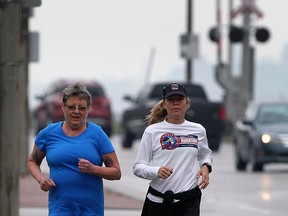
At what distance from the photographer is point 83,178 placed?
9.82 meters

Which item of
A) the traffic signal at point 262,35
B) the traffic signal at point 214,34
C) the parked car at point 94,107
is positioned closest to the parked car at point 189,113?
the parked car at point 94,107

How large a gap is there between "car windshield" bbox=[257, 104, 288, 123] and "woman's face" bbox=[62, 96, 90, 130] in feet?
59.4

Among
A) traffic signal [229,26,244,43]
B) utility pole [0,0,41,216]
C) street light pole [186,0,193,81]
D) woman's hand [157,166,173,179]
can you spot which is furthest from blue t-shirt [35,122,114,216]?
traffic signal [229,26,244,43]

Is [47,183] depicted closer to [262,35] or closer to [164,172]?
[164,172]

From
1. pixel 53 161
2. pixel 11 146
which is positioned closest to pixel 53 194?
pixel 53 161

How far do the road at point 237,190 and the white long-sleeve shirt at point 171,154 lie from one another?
23.0ft

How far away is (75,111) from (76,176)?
0.44m

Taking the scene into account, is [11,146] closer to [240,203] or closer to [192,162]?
[192,162]

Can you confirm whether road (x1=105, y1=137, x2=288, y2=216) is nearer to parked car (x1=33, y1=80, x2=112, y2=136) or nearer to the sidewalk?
the sidewalk

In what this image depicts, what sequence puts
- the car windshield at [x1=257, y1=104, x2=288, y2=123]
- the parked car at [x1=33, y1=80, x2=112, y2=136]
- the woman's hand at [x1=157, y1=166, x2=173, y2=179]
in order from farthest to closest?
the parked car at [x1=33, y1=80, x2=112, y2=136], the car windshield at [x1=257, y1=104, x2=288, y2=123], the woman's hand at [x1=157, y1=166, x2=173, y2=179]

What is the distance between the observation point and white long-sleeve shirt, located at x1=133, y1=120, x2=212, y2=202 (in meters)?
10.3

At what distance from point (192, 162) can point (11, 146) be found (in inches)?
171

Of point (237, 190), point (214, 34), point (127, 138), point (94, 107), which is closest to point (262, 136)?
point (237, 190)

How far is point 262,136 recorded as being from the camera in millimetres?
27094
